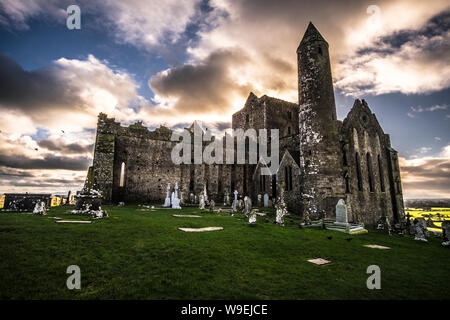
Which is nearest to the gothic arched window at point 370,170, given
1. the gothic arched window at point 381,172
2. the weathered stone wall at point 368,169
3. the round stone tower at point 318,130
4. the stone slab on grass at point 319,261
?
the weathered stone wall at point 368,169

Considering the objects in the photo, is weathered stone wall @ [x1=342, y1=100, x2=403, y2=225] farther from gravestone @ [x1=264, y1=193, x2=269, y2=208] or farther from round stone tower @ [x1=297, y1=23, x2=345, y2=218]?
gravestone @ [x1=264, y1=193, x2=269, y2=208]

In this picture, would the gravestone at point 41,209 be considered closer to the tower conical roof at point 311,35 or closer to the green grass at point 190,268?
the green grass at point 190,268

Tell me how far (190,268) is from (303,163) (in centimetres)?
1526

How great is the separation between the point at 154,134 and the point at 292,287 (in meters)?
25.6

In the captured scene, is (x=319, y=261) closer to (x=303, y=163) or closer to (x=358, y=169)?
(x=303, y=163)

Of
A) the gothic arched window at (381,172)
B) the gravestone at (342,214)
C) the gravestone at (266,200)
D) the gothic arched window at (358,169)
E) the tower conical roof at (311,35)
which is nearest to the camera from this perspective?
the gravestone at (342,214)

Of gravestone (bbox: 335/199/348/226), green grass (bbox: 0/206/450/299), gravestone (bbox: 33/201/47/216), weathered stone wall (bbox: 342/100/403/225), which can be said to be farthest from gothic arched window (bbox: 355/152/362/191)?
gravestone (bbox: 33/201/47/216)

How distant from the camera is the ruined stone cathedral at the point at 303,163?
16.8 m

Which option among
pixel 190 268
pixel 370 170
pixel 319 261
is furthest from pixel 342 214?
pixel 190 268

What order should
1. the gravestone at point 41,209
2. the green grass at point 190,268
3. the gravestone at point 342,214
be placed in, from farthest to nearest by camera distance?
the gravestone at point 342,214, the gravestone at point 41,209, the green grass at point 190,268

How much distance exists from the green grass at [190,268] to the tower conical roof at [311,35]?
1796 cm

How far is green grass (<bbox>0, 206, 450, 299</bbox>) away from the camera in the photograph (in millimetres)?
3492

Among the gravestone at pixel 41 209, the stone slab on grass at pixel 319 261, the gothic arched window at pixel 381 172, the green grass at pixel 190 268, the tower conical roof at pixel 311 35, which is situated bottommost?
the stone slab on grass at pixel 319 261

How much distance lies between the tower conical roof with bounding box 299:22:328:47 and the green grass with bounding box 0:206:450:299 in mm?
17957
